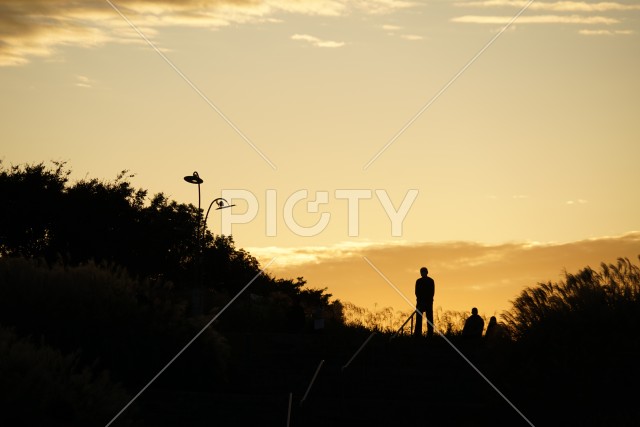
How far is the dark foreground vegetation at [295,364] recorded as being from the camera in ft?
44.4

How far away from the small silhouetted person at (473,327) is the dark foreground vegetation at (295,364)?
49 cm

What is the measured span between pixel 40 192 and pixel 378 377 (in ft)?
171

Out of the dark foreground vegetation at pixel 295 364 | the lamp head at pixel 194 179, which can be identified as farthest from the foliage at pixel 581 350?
the lamp head at pixel 194 179

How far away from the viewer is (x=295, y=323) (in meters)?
35.0

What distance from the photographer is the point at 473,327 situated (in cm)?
2714

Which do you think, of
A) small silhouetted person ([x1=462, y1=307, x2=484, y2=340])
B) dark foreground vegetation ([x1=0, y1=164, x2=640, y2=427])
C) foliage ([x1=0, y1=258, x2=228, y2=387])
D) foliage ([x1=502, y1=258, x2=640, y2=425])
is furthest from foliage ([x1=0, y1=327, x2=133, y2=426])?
small silhouetted person ([x1=462, y1=307, x2=484, y2=340])

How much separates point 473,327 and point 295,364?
239 inches

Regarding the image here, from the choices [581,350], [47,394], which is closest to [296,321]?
[581,350]

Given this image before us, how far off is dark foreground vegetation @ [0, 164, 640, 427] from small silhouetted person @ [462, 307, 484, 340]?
1.61 ft

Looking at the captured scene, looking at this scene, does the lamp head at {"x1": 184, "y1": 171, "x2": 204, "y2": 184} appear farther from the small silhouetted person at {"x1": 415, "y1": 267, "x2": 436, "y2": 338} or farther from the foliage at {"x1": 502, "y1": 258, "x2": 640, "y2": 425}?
the foliage at {"x1": 502, "y1": 258, "x2": 640, "y2": 425}

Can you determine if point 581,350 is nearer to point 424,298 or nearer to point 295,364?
point 295,364

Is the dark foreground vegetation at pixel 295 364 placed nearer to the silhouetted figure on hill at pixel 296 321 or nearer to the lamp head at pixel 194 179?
the silhouetted figure on hill at pixel 296 321

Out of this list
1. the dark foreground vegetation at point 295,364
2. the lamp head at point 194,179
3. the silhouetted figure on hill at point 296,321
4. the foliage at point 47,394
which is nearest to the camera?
the foliage at point 47,394

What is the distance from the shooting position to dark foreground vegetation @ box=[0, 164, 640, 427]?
13.5m
